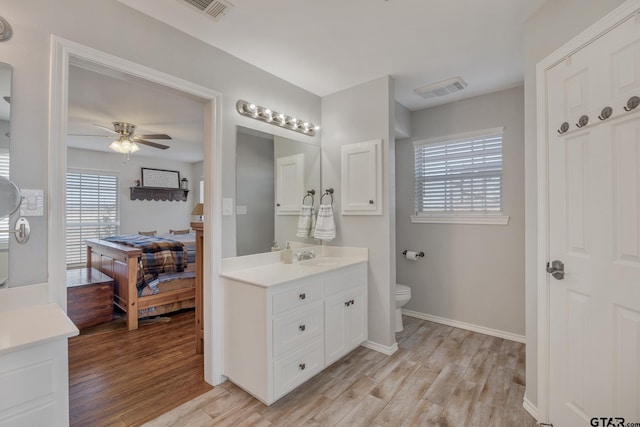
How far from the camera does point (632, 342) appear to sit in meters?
1.24

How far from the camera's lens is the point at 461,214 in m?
3.18

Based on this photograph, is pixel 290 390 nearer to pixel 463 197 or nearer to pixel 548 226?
pixel 548 226

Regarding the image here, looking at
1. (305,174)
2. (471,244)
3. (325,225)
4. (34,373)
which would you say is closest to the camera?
(34,373)

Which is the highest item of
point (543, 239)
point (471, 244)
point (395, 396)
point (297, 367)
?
point (543, 239)

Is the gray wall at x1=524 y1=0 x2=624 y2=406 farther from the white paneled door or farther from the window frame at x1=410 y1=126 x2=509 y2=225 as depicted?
the window frame at x1=410 y1=126 x2=509 y2=225

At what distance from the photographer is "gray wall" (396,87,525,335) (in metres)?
2.85

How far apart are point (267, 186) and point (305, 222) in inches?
21.8

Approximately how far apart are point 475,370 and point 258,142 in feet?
8.44

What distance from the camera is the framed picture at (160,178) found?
6191 mm

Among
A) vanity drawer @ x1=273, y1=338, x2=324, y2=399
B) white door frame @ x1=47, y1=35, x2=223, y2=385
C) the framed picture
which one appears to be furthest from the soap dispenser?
the framed picture

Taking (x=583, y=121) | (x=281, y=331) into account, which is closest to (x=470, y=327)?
(x=281, y=331)

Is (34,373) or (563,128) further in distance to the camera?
(563,128)

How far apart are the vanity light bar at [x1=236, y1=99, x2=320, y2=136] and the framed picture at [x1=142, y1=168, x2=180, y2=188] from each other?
15.8 feet

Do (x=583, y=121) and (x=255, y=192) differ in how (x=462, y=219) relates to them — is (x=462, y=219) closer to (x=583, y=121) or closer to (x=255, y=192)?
(x=583, y=121)
